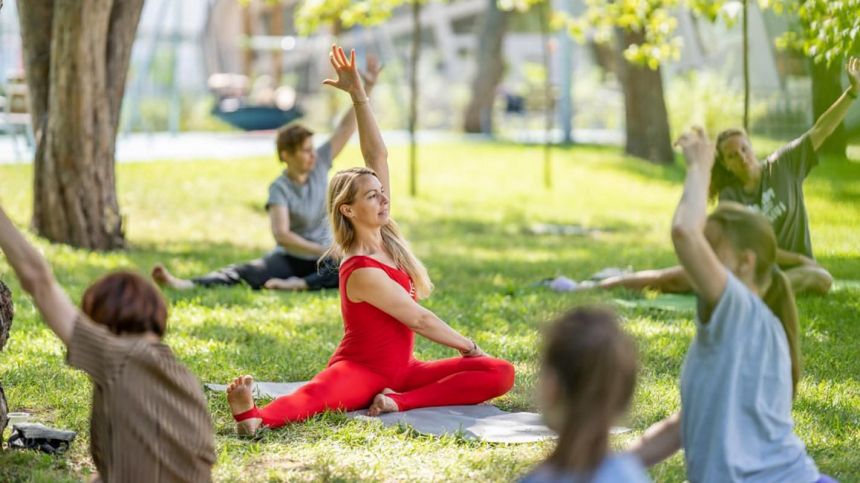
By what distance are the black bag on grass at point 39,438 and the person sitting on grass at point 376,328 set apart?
0.80 m

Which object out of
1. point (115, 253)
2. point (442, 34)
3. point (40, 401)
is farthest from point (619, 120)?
point (40, 401)

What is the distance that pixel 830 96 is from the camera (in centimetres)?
620

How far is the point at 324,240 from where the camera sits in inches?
323

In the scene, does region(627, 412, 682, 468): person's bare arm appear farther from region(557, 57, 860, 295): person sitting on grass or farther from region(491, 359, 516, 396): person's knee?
region(557, 57, 860, 295): person sitting on grass

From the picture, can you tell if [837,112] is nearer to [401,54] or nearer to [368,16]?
[368,16]

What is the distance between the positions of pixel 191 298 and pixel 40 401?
8.87 feet

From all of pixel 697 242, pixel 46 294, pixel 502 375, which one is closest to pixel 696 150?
pixel 697 242

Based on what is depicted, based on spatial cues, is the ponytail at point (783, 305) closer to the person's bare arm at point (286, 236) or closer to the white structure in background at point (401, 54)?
the white structure in background at point (401, 54)

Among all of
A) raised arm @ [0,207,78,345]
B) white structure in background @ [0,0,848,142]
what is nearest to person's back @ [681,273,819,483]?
raised arm @ [0,207,78,345]

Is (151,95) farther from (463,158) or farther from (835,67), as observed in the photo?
(835,67)

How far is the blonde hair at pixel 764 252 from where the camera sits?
3010 mm

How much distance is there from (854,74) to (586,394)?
144 inches

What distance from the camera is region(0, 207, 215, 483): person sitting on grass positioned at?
287 centimetres

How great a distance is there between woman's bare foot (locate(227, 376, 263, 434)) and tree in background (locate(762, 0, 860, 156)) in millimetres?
3541
